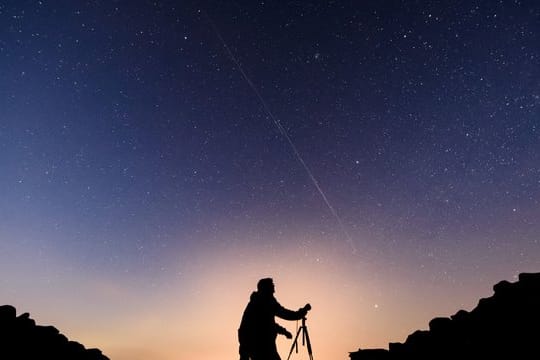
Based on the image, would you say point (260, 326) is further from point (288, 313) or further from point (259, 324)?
point (288, 313)

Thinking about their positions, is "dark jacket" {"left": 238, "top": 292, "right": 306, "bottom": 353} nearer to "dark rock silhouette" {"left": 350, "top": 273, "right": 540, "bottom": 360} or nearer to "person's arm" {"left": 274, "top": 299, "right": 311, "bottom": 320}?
"person's arm" {"left": 274, "top": 299, "right": 311, "bottom": 320}

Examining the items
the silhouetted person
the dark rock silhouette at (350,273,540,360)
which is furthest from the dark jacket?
the dark rock silhouette at (350,273,540,360)

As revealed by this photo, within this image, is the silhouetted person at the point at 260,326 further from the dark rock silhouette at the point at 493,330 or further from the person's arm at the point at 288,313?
the dark rock silhouette at the point at 493,330

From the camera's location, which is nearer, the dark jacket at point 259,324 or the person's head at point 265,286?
the dark jacket at point 259,324

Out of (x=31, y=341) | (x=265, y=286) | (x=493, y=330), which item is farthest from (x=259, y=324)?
(x=31, y=341)

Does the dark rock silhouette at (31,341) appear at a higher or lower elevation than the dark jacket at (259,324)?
higher

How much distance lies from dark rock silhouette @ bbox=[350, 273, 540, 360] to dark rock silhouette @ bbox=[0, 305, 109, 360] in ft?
38.4

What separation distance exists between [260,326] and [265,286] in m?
0.69

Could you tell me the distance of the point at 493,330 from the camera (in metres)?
7.50

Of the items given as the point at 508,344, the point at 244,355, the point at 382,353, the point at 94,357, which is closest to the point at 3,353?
the point at 94,357

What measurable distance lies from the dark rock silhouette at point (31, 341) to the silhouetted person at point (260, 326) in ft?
30.0

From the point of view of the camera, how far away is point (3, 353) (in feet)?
36.1

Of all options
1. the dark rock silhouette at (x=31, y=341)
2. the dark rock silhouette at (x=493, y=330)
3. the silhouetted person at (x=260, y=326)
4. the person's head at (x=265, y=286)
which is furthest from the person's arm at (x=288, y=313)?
the dark rock silhouette at (x=31, y=341)

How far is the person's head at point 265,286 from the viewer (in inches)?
260
